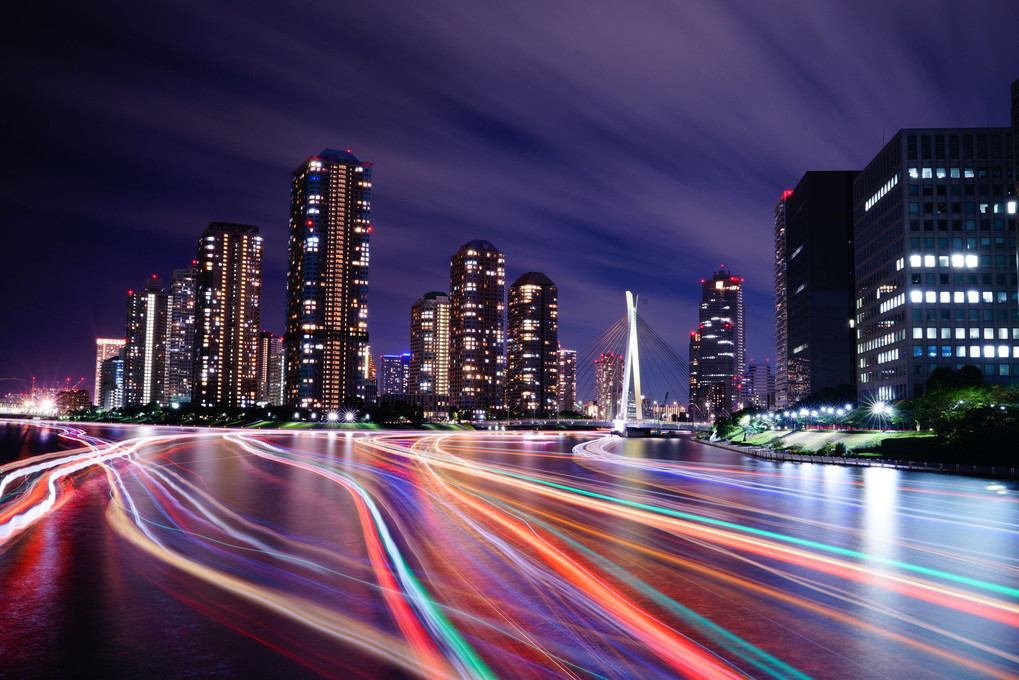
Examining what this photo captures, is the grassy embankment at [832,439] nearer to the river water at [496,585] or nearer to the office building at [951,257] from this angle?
the office building at [951,257]

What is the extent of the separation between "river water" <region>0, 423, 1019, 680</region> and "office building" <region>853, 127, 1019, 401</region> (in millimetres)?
92665

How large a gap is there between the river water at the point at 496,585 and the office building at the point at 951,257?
304 ft

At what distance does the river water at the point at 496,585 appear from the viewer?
9562 millimetres

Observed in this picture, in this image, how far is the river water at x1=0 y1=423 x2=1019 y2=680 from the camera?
31.4 ft

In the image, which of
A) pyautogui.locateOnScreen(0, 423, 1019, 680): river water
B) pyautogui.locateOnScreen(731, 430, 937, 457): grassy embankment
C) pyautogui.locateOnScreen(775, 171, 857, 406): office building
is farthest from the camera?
pyautogui.locateOnScreen(775, 171, 857, 406): office building

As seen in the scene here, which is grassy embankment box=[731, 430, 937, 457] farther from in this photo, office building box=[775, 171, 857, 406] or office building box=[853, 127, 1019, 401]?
office building box=[775, 171, 857, 406]

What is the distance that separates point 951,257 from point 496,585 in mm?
120402

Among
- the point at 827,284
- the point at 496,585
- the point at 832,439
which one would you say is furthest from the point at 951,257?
the point at 496,585

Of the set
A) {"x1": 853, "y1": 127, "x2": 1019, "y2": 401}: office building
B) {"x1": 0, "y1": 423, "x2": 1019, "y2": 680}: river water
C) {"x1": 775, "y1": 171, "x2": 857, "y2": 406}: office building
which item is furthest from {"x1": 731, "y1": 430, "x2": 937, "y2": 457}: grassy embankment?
{"x1": 775, "y1": 171, "x2": 857, "y2": 406}: office building

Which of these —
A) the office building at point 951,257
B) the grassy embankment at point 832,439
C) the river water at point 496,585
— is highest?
the office building at point 951,257

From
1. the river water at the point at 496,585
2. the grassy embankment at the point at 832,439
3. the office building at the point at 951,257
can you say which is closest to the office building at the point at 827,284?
the office building at the point at 951,257

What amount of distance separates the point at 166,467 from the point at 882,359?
11518cm

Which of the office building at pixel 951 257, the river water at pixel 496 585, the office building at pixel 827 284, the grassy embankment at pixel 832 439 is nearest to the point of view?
the river water at pixel 496 585

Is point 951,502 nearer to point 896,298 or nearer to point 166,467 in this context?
point 166,467
